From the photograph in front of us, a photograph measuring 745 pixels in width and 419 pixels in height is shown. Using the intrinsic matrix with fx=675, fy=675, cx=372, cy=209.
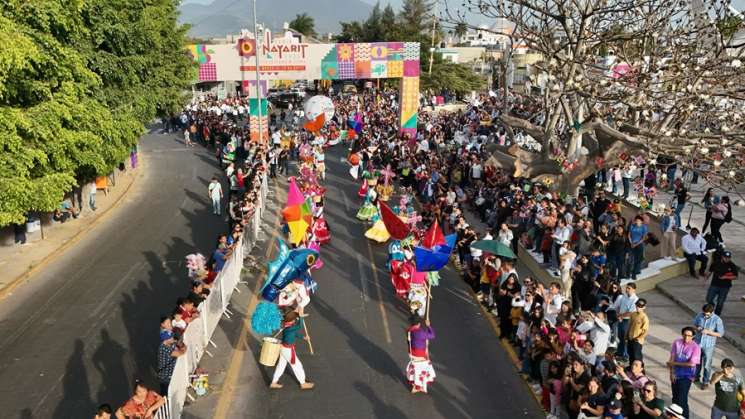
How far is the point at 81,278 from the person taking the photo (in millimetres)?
16734

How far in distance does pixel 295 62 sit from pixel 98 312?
72.7 ft

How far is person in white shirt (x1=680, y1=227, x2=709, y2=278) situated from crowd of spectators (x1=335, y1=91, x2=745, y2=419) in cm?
63

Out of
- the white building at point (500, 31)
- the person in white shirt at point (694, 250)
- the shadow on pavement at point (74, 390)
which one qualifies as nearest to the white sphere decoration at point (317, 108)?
the white building at point (500, 31)

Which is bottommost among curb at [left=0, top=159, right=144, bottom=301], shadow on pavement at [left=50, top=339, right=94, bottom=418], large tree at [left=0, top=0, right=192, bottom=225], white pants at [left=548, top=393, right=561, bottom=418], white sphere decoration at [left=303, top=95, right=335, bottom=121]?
curb at [left=0, top=159, right=144, bottom=301]

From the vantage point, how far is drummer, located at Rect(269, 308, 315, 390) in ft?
34.6

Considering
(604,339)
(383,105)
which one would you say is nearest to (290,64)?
(383,105)

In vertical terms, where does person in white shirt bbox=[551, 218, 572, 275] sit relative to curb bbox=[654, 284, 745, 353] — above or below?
above

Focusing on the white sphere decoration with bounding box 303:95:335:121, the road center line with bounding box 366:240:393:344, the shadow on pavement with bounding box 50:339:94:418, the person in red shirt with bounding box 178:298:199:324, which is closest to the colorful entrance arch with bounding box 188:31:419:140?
the white sphere decoration with bounding box 303:95:335:121

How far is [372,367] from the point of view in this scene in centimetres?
1157

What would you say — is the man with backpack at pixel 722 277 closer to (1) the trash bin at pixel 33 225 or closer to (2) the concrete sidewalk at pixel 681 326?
(2) the concrete sidewalk at pixel 681 326

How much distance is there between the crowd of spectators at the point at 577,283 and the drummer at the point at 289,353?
3.70 m

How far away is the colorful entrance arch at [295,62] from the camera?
3381cm

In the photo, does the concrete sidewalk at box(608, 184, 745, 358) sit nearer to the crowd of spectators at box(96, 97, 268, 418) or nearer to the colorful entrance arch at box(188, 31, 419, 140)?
the crowd of spectators at box(96, 97, 268, 418)

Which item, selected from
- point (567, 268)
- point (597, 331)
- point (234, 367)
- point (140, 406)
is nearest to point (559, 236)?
point (567, 268)
